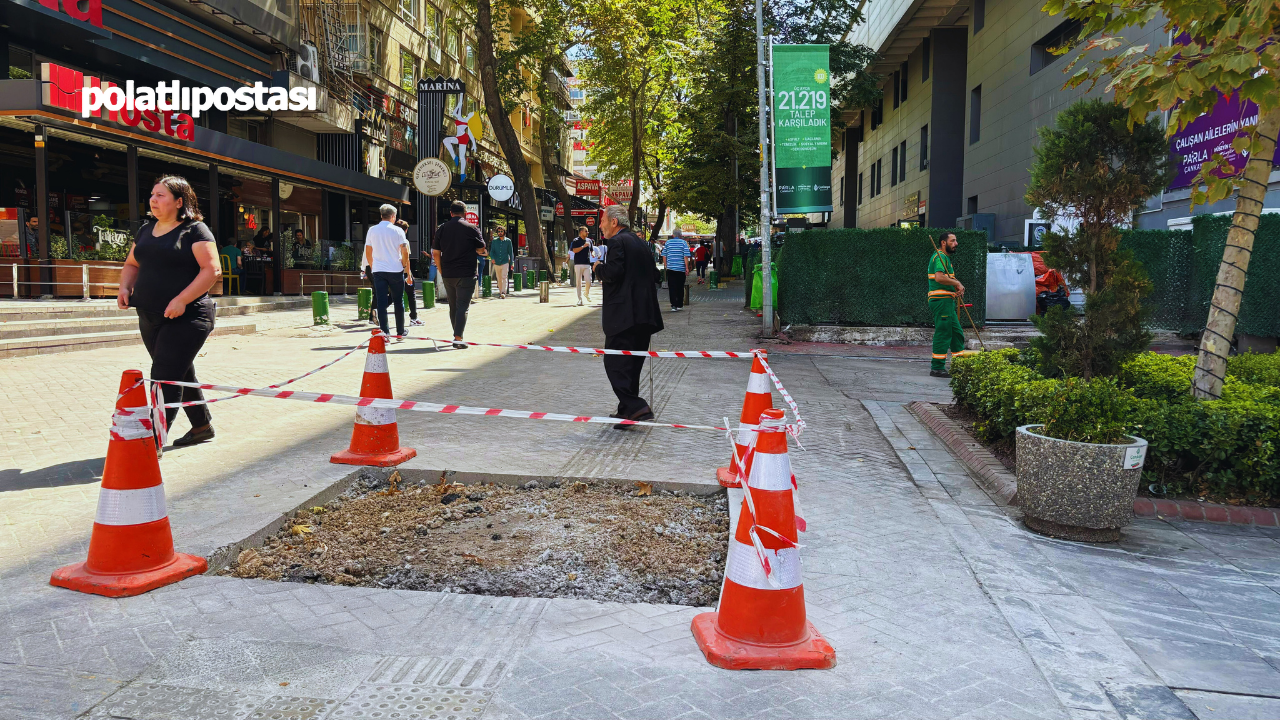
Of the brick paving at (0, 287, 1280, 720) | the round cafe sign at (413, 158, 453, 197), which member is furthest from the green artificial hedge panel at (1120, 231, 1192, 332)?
the round cafe sign at (413, 158, 453, 197)

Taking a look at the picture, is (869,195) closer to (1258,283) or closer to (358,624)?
(1258,283)

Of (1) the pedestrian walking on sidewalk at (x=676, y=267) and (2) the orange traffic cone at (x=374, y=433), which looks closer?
(2) the orange traffic cone at (x=374, y=433)

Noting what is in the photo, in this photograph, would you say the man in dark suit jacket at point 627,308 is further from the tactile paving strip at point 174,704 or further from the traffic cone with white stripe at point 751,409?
the tactile paving strip at point 174,704

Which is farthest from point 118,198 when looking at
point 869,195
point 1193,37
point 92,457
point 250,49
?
point 869,195

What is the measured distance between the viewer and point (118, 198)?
778 inches

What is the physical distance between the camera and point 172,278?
5.77 meters

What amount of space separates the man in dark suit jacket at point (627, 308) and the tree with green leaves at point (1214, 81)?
132 inches

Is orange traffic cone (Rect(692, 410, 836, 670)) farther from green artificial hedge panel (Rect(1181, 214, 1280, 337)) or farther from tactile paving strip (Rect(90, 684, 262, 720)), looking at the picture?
green artificial hedge panel (Rect(1181, 214, 1280, 337))

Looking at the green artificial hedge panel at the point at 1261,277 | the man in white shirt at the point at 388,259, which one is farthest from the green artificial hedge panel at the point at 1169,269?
the man in white shirt at the point at 388,259

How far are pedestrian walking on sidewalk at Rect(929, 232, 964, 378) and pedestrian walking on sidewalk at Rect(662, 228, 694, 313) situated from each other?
10.1 meters

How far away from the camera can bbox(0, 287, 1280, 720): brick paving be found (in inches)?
115

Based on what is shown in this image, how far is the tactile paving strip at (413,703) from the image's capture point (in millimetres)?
2768

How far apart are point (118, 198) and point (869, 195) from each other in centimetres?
3648

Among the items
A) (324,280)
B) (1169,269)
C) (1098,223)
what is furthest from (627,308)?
(324,280)
